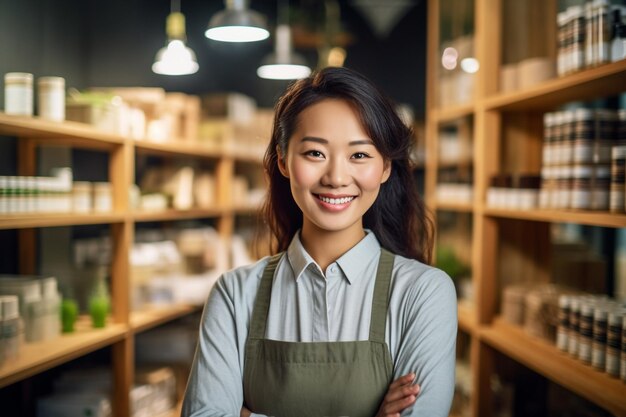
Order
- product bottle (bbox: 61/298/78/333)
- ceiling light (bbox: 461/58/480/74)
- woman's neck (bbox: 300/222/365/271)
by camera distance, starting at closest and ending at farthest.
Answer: woman's neck (bbox: 300/222/365/271)
product bottle (bbox: 61/298/78/333)
ceiling light (bbox: 461/58/480/74)

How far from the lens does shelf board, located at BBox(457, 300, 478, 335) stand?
3.48 metres

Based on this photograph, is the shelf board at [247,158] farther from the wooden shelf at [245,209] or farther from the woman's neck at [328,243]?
the woman's neck at [328,243]

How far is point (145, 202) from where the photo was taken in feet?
13.6

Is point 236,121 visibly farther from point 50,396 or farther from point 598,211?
point 598,211

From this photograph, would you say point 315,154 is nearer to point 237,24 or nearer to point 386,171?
point 386,171

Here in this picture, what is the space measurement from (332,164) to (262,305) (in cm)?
44

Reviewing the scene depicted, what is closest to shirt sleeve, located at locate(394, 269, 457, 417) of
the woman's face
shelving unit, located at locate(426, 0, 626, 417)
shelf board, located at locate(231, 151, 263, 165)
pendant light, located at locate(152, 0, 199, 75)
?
the woman's face

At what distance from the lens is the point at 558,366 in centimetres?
260

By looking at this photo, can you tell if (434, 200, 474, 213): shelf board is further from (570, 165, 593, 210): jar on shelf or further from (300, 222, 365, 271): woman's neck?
(300, 222, 365, 271): woman's neck

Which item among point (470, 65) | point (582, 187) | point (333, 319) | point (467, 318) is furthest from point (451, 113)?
point (333, 319)

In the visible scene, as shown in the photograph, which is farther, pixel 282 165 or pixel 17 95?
Result: pixel 17 95

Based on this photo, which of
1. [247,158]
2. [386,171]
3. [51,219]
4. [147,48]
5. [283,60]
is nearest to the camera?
[386,171]

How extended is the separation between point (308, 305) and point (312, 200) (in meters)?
0.29

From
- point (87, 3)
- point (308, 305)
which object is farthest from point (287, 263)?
point (87, 3)
